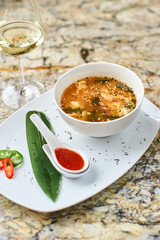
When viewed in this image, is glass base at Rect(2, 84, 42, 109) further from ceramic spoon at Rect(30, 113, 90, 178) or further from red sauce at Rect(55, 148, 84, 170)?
red sauce at Rect(55, 148, 84, 170)

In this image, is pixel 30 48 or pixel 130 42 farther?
pixel 130 42

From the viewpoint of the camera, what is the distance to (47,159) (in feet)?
5.56

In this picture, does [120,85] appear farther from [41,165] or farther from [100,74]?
[41,165]

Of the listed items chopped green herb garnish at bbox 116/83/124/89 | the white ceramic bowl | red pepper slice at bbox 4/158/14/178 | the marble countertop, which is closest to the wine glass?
the white ceramic bowl

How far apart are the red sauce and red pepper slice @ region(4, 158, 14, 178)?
0.73ft

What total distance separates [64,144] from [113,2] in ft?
5.99

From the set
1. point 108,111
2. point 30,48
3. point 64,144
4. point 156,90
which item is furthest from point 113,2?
point 64,144

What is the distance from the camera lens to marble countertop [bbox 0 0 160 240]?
4.94ft

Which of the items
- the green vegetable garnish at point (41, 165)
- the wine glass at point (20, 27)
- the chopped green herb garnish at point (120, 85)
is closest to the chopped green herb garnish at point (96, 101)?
the chopped green herb garnish at point (120, 85)

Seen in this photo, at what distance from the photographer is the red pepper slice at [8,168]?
5.32 feet

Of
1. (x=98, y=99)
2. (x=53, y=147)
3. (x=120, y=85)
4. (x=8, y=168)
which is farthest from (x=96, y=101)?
(x=8, y=168)

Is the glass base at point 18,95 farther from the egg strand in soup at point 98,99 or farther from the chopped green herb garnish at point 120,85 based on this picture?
the chopped green herb garnish at point 120,85

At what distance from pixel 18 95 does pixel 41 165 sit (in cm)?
72

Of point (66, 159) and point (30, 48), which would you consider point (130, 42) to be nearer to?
point (30, 48)
